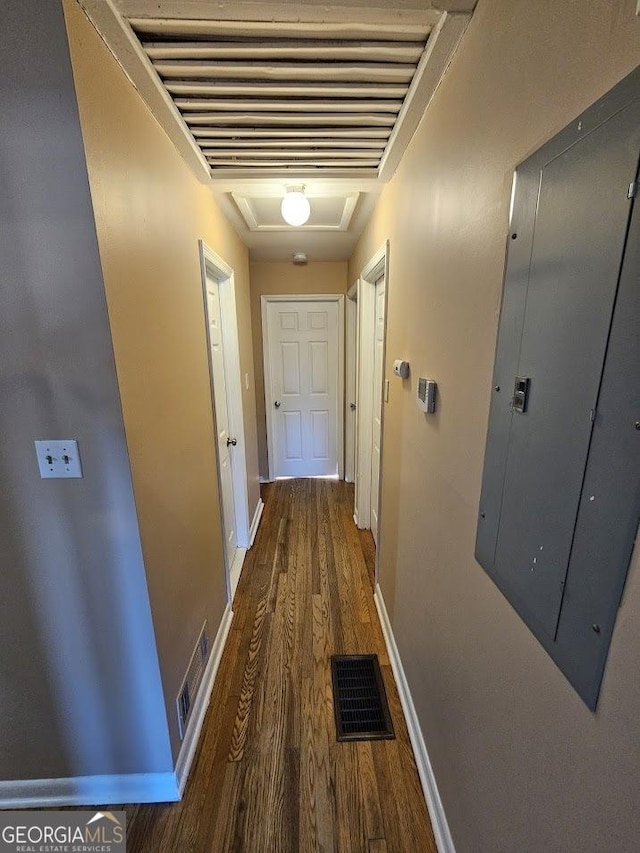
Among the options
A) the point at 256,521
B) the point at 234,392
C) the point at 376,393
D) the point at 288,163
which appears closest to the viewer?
the point at 288,163

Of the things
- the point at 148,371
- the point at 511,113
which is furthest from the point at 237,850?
the point at 511,113

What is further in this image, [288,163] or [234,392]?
[234,392]

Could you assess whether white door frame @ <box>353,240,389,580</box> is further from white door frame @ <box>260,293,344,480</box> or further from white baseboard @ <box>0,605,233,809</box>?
white baseboard @ <box>0,605,233,809</box>

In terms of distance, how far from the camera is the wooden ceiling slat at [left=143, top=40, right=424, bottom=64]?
890mm

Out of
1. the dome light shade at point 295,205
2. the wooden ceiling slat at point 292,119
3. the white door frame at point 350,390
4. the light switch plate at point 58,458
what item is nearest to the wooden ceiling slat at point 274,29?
the wooden ceiling slat at point 292,119

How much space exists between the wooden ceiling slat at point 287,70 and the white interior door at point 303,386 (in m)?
2.50

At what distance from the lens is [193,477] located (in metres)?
1.47

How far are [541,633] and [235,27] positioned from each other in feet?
4.94

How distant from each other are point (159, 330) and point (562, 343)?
1136 mm

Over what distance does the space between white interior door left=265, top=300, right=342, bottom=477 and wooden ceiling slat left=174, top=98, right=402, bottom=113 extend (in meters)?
2.37

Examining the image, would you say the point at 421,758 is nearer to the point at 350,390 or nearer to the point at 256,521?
the point at 256,521

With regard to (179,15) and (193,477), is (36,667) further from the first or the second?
(179,15)

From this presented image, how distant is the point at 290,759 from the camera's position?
129cm

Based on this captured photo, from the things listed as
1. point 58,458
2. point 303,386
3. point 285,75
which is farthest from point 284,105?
point 303,386
